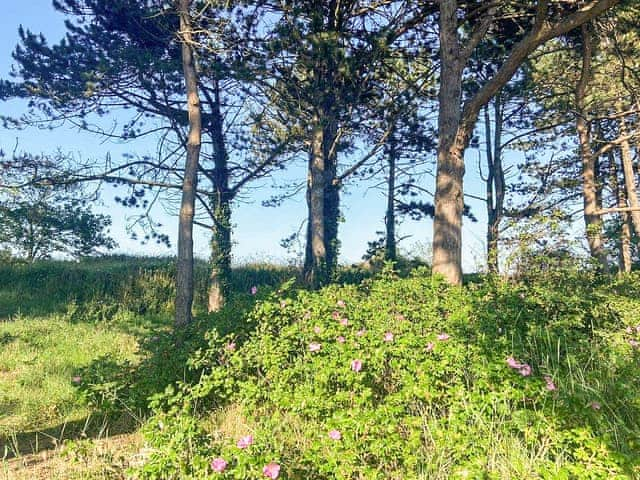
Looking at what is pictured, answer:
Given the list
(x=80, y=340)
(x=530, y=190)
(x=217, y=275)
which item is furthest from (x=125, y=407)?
(x=530, y=190)

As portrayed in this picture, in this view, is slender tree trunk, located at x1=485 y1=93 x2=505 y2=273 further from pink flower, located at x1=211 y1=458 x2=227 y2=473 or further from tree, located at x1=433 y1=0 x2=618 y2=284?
pink flower, located at x1=211 y1=458 x2=227 y2=473

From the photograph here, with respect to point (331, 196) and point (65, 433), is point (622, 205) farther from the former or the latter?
point (65, 433)

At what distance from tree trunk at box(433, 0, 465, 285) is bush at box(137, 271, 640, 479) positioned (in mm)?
1831

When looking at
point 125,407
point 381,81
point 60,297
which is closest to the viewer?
point 125,407

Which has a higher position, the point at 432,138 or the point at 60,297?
the point at 432,138

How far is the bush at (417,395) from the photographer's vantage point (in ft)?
8.64

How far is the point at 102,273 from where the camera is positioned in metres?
13.4

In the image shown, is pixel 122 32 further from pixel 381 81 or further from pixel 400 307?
pixel 400 307

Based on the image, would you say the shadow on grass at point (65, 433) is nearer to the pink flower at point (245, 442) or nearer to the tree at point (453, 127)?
the pink flower at point (245, 442)

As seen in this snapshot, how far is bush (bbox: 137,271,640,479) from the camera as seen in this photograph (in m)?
2.63

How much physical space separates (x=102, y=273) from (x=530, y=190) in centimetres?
1575

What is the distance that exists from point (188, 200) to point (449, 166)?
16.2ft

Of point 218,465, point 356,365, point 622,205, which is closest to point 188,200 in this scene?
point 356,365

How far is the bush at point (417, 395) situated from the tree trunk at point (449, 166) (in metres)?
1.83
